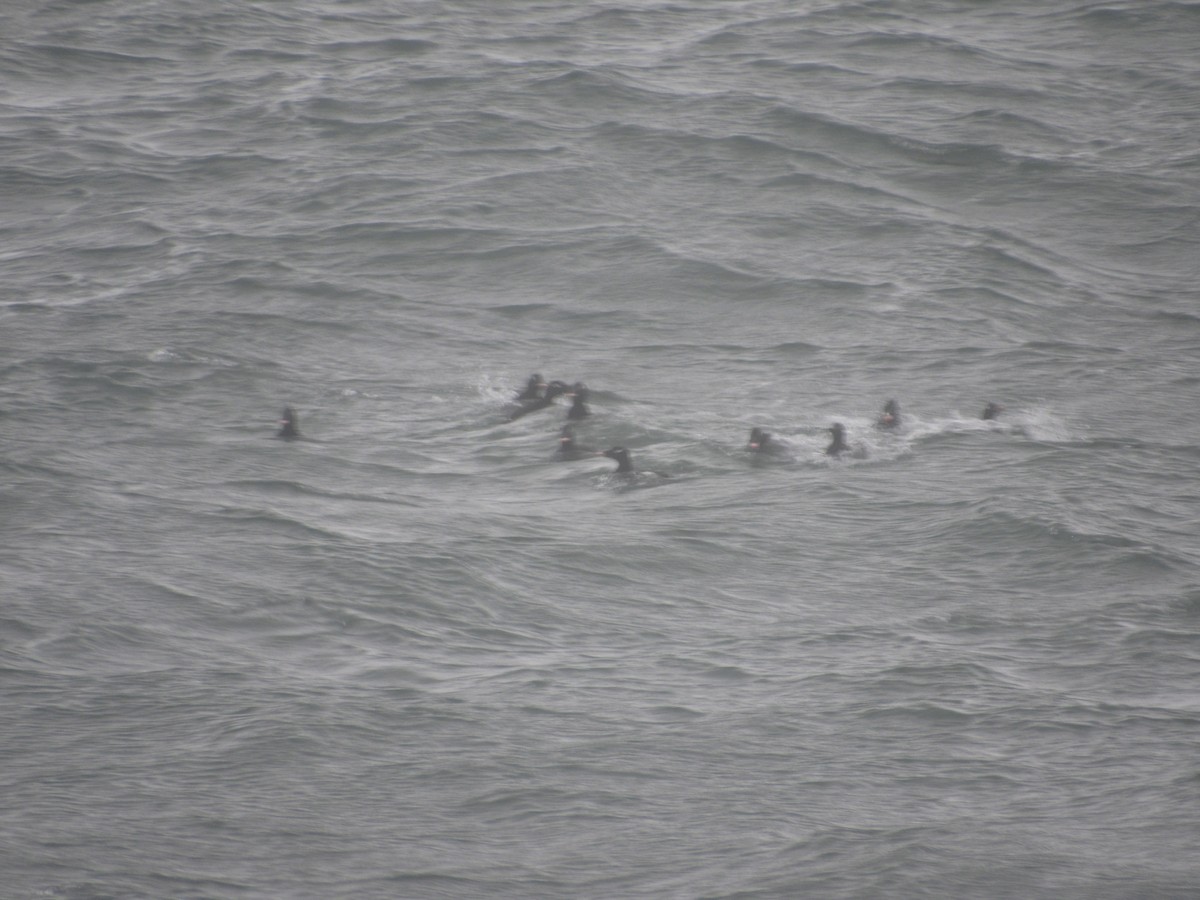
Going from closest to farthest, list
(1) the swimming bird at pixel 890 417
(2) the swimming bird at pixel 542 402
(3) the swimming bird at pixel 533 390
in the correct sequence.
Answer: (1) the swimming bird at pixel 890 417 < (2) the swimming bird at pixel 542 402 < (3) the swimming bird at pixel 533 390

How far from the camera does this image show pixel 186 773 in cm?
902

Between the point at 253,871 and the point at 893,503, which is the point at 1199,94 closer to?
the point at 893,503

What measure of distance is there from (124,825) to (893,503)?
8.08 meters

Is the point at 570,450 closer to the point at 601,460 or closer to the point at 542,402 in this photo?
the point at 601,460

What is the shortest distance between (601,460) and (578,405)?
121 cm

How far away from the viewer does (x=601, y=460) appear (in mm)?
15727

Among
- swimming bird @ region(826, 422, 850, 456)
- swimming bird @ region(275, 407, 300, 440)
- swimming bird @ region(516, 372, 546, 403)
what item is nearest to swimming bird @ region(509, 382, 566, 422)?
swimming bird @ region(516, 372, 546, 403)

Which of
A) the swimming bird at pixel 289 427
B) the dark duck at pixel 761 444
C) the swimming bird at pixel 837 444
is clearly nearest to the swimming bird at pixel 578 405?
the dark duck at pixel 761 444

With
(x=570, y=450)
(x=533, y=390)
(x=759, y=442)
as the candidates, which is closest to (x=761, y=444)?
(x=759, y=442)

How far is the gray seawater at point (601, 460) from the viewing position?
A: 881cm

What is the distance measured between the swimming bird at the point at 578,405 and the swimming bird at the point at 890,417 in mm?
3151

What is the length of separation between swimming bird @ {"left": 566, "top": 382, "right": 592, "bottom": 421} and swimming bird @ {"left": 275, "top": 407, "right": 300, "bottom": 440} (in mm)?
2915

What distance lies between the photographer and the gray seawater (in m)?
8.81

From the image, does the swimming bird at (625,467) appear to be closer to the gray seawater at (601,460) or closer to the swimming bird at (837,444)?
the gray seawater at (601,460)
